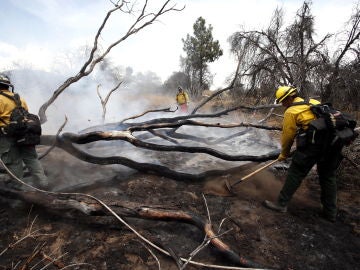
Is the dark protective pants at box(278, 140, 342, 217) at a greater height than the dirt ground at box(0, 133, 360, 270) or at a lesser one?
A: greater

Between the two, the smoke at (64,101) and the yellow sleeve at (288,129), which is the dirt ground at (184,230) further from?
the smoke at (64,101)

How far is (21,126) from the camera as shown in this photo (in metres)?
3.33

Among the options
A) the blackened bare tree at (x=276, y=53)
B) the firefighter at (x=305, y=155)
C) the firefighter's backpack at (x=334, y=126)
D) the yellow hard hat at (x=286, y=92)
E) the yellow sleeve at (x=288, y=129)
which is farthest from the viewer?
the blackened bare tree at (x=276, y=53)

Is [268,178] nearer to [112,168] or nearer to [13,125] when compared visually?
[112,168]

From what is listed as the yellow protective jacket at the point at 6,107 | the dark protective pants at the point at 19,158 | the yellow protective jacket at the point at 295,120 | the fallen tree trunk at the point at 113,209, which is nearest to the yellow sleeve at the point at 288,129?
the yellow protective jacket at the point at 295,120

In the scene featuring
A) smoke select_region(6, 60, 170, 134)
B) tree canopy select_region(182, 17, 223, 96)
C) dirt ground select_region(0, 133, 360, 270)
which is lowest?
dirt ground select_region(0, 133, 360, 270)

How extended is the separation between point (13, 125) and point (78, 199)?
1.46 m

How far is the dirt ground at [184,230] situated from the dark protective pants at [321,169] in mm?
237

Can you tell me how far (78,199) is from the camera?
8.97ft

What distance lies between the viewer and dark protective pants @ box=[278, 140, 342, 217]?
9.92 feet

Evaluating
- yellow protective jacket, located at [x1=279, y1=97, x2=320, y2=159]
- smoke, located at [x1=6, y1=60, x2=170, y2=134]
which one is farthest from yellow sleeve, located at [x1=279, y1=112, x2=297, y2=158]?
→ smoke, located at [x1=6, y1=60, x2=170, y2=134]

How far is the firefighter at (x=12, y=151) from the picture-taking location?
334 centimetres

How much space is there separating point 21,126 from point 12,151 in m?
0.41

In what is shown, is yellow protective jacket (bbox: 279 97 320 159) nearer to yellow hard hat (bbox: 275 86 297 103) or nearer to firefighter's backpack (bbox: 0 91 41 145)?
yellow hard hat (bbox: 275 86 297 103)
